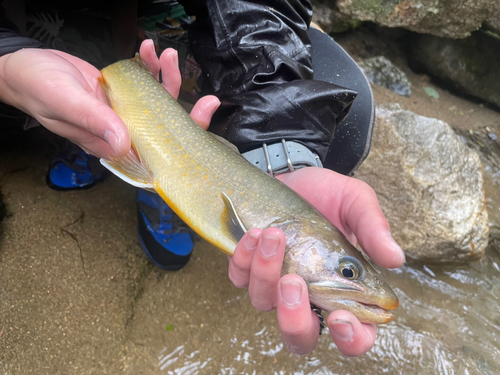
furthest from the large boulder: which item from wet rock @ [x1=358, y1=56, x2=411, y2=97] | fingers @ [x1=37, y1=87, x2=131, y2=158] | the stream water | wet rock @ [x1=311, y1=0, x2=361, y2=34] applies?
fingers @ [x1=37, y1=87, x2=131, y2=158]

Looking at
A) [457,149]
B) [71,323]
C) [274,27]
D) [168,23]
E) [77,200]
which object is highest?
[274,27]

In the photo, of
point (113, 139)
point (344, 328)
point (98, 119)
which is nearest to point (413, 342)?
point (344, 328)

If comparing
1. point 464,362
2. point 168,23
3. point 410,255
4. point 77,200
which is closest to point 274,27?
point 168,23

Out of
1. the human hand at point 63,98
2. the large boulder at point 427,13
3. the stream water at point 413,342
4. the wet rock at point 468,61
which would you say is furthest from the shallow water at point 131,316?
the wet rock at point 468,61

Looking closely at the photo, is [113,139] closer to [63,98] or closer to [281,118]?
[63,98]

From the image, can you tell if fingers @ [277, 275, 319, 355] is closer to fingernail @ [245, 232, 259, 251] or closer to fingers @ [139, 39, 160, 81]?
fingernail @ [245, 232, 259, 251]

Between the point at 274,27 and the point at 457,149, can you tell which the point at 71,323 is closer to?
the point at 274,27
